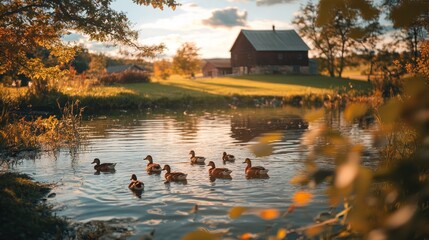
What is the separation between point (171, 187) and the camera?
492 inches

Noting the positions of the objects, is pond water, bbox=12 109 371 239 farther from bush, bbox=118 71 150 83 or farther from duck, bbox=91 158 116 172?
bush, bbox=118 71 150 83

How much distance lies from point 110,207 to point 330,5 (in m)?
9.03

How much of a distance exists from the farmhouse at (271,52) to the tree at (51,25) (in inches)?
2973

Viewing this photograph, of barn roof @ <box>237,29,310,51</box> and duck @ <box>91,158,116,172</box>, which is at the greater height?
barn roof @ <box>237,29,310,51</box>

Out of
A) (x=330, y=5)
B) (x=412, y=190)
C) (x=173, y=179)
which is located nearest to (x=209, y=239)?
(x=412, y=190)

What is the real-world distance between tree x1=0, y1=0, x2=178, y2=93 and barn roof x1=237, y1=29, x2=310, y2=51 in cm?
7555

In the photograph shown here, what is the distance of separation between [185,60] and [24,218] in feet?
350

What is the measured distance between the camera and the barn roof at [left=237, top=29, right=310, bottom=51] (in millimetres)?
90750

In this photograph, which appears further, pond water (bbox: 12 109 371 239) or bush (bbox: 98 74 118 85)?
bush (bbox: 98 74 118 85)

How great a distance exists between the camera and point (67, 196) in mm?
11273

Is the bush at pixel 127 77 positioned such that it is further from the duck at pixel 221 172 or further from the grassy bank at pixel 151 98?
the duck at pixel 221 172

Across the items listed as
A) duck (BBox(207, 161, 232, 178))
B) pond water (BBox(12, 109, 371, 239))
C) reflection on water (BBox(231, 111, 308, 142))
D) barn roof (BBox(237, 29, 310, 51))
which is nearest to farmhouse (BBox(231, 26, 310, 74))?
barn roof (BBox(237, 29, 310, 51))

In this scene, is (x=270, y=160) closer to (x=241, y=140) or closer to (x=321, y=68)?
(x=241, y=140)

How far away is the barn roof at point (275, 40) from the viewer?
90750 millimetres
